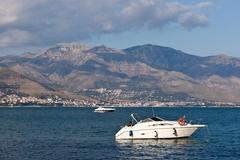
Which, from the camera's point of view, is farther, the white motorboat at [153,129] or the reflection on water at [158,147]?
the white motorboat at [153,129]

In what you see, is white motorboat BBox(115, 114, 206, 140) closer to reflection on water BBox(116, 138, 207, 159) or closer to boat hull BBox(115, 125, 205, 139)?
boat hull BBox(115, 125, 205, 139)

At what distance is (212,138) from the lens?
384ft

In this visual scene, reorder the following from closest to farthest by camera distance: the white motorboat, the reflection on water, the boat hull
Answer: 1. the reflection on water
2. the white motorboat
3. the boat hull

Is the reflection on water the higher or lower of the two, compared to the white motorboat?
lower

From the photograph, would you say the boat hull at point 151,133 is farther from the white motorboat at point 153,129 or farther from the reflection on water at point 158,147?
the reflection on water at point 158,147

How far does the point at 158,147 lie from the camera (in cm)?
9438

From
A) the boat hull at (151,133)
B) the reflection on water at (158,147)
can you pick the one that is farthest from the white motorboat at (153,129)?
the reflection on water at (158,147)

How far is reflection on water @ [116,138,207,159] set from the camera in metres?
83.6

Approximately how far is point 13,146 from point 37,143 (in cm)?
637

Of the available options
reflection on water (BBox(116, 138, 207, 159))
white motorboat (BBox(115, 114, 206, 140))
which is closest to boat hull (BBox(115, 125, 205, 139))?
white motorboat (BBox(115, 114, 206, 140))

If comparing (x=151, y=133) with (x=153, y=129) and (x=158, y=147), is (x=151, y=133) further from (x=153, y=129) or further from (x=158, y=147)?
(x=158, y=147)

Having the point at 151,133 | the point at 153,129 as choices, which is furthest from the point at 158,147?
the point at 151,133

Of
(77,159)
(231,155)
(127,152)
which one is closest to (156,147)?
(127,152)

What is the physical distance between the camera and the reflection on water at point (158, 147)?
274 ft
